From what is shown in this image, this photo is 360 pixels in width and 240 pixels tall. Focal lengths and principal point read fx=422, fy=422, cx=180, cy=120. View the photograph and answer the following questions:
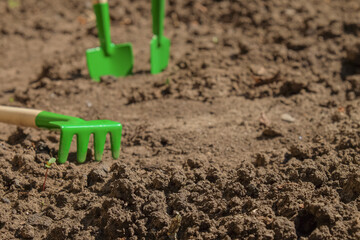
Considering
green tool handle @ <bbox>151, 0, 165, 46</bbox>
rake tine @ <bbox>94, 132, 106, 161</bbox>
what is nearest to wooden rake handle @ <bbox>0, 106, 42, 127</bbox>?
rake tine @ <bbox>94, 132, 106, 161</bbox>

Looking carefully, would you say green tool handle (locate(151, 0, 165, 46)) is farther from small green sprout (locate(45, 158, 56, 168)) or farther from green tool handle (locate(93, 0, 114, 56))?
small green sprout (locate(45, 158, 56, 168))

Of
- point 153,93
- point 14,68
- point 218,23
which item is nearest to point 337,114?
point 153,93

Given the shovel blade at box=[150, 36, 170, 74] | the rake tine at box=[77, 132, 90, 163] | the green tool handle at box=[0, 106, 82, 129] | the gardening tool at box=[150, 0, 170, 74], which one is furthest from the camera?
the shovel blade at box=[150, 36, 170, 74]

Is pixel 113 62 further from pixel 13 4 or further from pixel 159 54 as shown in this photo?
pixel 13 4

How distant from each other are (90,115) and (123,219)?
141cm

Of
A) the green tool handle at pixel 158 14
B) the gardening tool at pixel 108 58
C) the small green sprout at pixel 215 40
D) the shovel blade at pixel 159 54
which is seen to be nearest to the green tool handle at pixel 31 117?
the gardening tool at pixel 108 58

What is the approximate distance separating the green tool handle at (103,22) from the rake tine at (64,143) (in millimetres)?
1472

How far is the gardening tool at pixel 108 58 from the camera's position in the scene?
392cm

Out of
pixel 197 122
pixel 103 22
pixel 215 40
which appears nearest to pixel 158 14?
pixel 103 22

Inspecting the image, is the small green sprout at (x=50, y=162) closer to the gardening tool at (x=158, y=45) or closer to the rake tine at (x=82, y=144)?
the rake tine at (x=82, y=144)

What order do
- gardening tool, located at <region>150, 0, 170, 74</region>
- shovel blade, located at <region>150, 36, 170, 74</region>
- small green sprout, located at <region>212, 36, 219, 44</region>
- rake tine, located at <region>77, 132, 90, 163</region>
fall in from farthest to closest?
small green sprout, located at <region>212, 36, 219, 44</region>
shovel blade, located at <region>150, 36, 170, 74</region>
gardening tool, located at <region>150, 0, 170, 74</region>
rake tine, located at <region>77, 132, 90, 163</region>

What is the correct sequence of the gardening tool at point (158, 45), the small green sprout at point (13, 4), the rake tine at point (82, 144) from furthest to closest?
the small green sprout at point (13, 4), the gardening tool at point (158, 45), the rake tine at point (82, 144)

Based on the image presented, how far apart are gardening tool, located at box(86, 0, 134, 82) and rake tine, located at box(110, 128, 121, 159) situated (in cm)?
135

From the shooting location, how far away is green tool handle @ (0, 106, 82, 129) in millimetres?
2822
